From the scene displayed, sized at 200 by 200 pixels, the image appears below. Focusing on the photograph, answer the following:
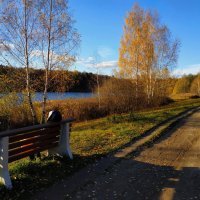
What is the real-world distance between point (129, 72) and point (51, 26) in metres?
22.0

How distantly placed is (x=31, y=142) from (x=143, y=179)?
8.27ft

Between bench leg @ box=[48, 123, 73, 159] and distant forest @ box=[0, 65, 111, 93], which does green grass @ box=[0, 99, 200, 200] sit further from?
distant forest @ box=[0, 65, 111, 93]

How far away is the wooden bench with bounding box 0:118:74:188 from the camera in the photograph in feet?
19.9

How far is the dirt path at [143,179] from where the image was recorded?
19.5ft

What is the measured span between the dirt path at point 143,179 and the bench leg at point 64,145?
0.87 m

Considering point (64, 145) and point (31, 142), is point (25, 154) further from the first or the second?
point (64, 145)

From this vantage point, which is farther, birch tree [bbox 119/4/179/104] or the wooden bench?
birch tree [bbox 119/4/179/104]

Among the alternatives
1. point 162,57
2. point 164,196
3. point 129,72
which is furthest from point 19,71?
point 162,57

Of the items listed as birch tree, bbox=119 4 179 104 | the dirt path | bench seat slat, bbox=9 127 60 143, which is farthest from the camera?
birch tree, bbox=119 4 179 104

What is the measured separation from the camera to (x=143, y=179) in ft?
22.5

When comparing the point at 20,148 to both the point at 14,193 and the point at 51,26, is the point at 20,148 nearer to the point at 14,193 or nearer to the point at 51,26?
the point at 14,193

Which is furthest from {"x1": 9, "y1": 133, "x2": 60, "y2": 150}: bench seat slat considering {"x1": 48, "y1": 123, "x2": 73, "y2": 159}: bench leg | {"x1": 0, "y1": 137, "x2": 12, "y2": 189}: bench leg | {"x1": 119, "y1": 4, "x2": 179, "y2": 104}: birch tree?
{"x1": 119, "y1": 4, "x2": 179, "y2": 104}: birch tree

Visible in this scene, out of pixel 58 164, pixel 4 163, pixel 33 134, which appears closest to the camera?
pixel 4 163

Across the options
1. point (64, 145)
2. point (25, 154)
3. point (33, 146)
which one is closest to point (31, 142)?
point (33, 146)
